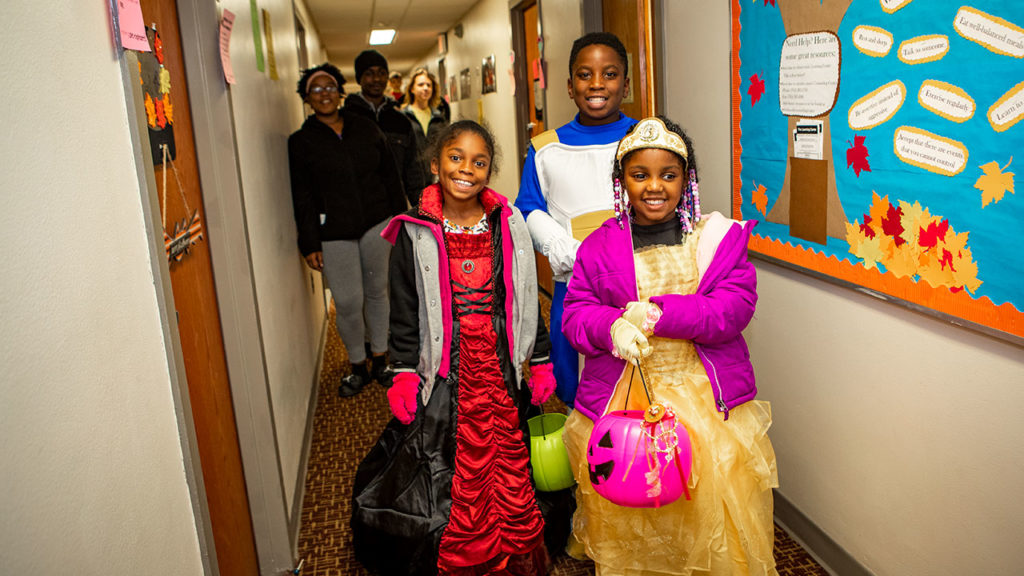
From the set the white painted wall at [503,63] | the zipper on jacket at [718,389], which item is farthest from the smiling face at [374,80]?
the zipper on jacket at [718,389]

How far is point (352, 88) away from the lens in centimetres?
1812

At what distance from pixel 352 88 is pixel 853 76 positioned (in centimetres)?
1784

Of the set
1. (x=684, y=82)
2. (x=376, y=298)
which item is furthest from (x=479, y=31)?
(x=684, y=82)

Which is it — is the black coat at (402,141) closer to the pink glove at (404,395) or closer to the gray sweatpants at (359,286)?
the gray sweatpants at (359,286)

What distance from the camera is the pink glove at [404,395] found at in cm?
193

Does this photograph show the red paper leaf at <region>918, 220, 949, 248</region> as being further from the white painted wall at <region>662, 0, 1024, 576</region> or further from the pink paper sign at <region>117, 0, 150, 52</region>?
the pink paper sign at <region>117, 0, 150, 52</region>

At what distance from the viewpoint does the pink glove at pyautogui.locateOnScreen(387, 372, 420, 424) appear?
6.32 ft

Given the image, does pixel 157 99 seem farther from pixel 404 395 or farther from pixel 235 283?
A: pixel 404 395

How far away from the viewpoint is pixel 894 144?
154 cm

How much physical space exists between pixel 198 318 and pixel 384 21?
7140 millimetres

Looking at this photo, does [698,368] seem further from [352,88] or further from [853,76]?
[352,88]

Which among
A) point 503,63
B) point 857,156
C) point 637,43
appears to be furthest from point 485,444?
point 503,63

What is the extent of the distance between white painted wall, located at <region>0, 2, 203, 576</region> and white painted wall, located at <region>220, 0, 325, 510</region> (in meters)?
0.98

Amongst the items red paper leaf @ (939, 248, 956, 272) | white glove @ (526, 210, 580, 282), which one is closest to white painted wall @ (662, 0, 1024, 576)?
red paper leaf @ (939, 248, 956, 272)
